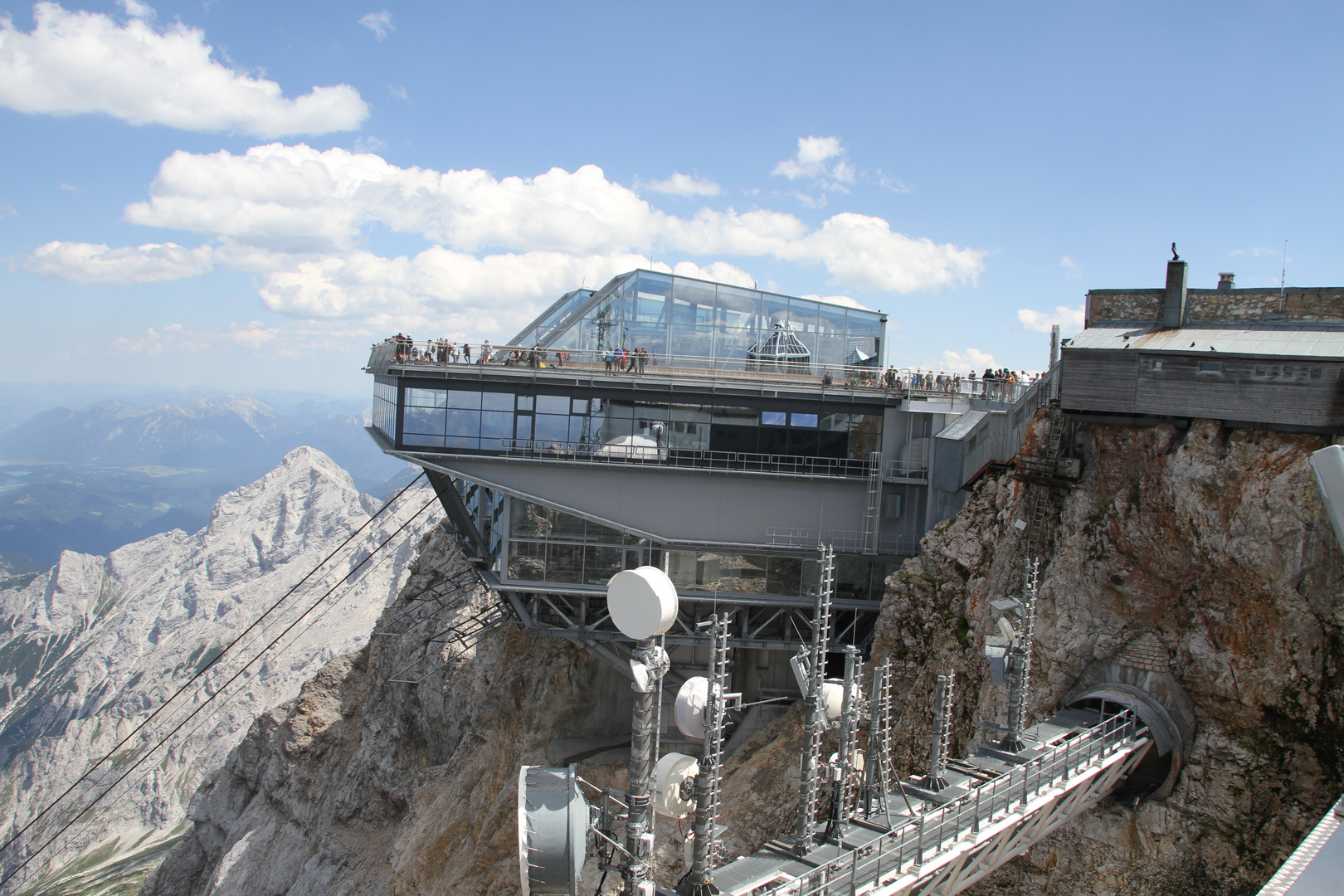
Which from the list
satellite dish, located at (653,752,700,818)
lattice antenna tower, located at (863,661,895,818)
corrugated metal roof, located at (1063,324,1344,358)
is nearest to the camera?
satellite dish, located at (653,752,700,818)

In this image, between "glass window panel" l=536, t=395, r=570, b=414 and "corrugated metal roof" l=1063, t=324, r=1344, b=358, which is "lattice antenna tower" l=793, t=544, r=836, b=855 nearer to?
"corrugated metal roof" l=1063, t=324, r=1344, b=358

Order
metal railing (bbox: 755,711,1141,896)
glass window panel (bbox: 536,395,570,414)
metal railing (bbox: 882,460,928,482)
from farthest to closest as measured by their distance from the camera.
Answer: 1. metal railing (bbox: 882,460,928,482)
2. glass window panel (bbox: 536,395,570,414)
3. metal railing (bbox: 755,711,1141,896)

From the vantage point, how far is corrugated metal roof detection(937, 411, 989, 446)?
30000mm

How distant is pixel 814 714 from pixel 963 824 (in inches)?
188

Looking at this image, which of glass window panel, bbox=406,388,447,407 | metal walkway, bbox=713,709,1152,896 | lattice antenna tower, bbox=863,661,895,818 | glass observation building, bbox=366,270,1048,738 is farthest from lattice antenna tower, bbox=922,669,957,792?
glass window panel, bbox=406,388,447,407

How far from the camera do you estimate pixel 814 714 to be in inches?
543

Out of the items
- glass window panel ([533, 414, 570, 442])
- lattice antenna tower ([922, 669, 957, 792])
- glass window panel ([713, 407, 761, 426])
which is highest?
glass window panel ([713, 407, 761, 426])

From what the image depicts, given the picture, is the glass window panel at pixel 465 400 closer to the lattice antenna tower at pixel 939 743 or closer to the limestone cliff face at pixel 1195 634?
the limestone cliff face at pixel 1195 634

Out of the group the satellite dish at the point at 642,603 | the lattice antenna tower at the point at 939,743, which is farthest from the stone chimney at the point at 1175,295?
the satellite dish at the point at 642,603

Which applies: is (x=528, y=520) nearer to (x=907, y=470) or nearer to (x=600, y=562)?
(x=600, y=562)

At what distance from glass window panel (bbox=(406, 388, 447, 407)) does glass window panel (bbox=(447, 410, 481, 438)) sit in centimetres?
Answer: 53

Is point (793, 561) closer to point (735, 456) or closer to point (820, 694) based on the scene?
point (735, 456)

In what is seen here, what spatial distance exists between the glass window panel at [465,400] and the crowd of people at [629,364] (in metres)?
1.19

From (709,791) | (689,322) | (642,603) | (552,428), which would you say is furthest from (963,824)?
(689,322)
